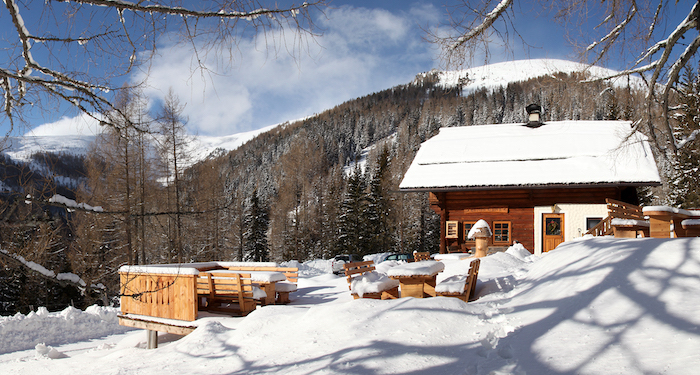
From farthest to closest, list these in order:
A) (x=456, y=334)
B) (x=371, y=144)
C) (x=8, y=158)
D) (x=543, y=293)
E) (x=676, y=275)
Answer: (x=371, y=144), (x=543, y=293), (x=456, y=334), (x=676, y=275), (x=8, y=158)

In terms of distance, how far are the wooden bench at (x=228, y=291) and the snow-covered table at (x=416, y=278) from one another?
3.57 meters

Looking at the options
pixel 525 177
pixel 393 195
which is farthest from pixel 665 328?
pixel 393 195

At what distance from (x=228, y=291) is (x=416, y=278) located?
459 cm

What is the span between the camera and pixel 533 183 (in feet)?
61.9

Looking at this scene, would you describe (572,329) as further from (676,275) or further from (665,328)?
(676,275)

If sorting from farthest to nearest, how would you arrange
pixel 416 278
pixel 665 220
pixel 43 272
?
1. pixel 665 220
2. pixel 416 278
3. pixel 43 272

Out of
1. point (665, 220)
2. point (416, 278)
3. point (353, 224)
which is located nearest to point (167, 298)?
point (416, 278)

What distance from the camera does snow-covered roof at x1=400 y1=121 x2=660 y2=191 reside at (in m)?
18.8

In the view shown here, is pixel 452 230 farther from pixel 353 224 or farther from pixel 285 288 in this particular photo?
pixel 353 224

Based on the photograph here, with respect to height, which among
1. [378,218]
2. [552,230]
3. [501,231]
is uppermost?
[552,230]

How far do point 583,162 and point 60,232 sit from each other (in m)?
21.3

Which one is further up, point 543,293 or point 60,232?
point 60,232

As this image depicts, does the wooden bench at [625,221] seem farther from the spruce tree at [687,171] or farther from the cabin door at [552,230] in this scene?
the spruce tree at [687,171]

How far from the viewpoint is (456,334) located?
542cm
